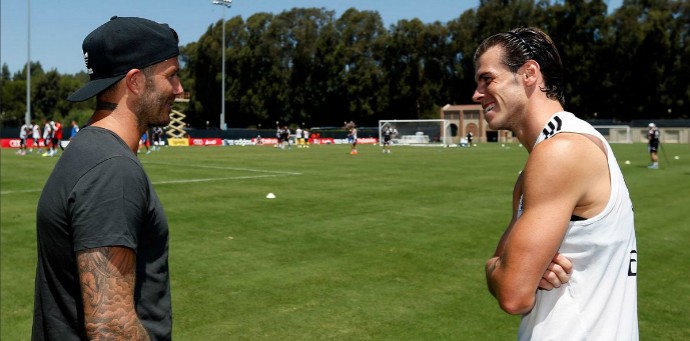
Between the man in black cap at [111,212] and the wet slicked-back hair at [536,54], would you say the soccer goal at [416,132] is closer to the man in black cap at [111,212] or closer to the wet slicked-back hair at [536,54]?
the wet slicked-back hair at [536,54]

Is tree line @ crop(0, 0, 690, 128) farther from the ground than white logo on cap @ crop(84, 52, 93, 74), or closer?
farther from the ground

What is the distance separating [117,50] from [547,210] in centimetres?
169

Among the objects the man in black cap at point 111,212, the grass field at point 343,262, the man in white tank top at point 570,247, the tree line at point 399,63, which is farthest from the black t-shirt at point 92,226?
the tree line at point 399,63

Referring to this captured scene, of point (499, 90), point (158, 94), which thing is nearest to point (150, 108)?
point (158, 94)

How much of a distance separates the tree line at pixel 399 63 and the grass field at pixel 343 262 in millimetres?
67985

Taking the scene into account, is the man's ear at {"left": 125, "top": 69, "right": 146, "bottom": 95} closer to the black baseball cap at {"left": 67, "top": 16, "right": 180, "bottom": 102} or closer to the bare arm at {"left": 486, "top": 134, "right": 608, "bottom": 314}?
the black baseball cap at {"left": 67, "top": 16, "right": 180, "bottom": 102}

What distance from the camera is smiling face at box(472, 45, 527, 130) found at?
252 centimetres

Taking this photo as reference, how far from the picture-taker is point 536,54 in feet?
8.11

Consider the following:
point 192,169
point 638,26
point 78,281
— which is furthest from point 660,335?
point 638,26

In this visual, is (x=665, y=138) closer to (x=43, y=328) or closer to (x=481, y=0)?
(x=481, y=0)

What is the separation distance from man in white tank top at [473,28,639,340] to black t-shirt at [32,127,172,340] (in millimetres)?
1318

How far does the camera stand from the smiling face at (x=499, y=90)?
252 cm

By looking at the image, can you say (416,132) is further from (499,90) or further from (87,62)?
(87,62)

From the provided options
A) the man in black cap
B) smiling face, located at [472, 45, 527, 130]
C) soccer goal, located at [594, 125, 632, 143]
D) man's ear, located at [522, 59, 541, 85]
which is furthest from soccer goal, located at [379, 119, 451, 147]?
the man in black cap
